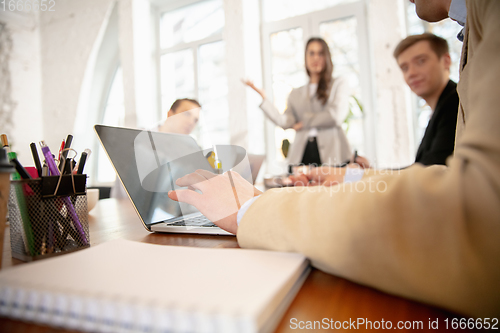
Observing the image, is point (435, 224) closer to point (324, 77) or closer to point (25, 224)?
point (25, 224)

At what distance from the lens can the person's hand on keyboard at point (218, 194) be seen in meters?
0.43

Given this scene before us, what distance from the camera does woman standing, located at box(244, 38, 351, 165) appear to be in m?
2.28

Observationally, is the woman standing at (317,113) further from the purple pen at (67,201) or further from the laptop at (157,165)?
the purple pen at (67,201)

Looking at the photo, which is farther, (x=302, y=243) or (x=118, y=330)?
(x=302, y=243)

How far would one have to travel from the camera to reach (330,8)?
120 inches

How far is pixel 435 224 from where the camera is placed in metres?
0.25

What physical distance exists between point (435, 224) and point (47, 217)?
1.51 feet

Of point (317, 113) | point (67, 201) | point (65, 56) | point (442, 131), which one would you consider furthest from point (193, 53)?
point (67, 201)

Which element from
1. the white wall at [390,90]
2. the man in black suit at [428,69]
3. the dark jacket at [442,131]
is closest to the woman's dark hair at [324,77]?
the white wall at [390,90]

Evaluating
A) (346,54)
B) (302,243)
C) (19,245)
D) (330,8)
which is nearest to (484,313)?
(302,243)

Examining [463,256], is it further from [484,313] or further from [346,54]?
[346,54]

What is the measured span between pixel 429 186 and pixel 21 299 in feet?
1.20

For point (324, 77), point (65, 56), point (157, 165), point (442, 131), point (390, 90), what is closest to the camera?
point (157, 165)

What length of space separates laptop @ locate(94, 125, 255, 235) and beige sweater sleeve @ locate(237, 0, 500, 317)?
9.8 inches
